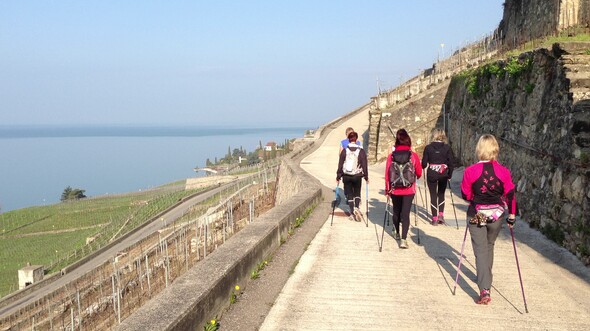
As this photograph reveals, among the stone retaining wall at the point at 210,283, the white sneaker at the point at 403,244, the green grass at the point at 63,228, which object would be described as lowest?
the green grass at the point at 63,228

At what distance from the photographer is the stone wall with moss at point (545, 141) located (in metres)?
7.55

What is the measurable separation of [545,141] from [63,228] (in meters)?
68.1

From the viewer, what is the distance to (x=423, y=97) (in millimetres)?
25953

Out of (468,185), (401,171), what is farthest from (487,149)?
(401,171)

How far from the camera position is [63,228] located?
6788cm

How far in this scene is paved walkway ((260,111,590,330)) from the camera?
520cm

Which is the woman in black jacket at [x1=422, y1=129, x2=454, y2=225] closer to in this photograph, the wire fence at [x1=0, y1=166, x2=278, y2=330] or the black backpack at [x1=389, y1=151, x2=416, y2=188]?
the black backpack at [x1=389, y1=151, x2=416, y2=188]

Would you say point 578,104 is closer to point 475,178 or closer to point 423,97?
point 475,178

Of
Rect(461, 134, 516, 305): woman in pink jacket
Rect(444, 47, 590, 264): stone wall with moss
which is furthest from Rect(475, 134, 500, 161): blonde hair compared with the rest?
Rect(444, 47, 590, 264): stone wall with moss

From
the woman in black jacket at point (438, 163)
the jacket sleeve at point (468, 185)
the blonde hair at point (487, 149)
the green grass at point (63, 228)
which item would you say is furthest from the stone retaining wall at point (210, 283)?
the green grass at point (63, 228)

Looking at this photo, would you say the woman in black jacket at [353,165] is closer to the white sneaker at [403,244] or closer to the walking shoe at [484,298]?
the white sneaker at [403,244]

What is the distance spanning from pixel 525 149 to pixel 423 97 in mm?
15747

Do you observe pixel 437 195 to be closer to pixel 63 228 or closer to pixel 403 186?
pixel 403 186

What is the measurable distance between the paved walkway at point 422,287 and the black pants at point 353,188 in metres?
1.12
